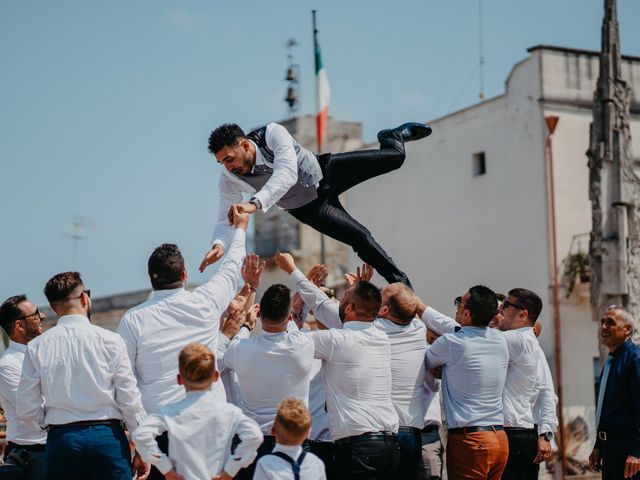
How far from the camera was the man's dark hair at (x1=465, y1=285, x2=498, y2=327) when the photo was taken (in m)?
7.50

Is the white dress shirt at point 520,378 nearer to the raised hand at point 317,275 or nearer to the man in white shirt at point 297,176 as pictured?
the man in white shirt at point 297,176

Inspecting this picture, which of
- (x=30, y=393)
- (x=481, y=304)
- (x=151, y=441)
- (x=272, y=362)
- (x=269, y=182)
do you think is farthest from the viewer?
(x=481, y=304)

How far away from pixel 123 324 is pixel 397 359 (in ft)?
6.88

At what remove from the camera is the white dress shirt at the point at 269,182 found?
7371 mm

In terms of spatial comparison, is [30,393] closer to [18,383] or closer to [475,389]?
[18,383]

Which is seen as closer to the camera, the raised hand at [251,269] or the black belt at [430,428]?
the raised hand at [251,269]

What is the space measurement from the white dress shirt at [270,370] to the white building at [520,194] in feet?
65.3

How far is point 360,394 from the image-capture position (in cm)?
691

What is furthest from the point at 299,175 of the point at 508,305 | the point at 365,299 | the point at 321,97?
the point at 321,97

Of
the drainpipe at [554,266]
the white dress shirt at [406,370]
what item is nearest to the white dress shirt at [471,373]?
the white dress shirt at [406,370]

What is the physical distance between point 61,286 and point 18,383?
3.65 feet

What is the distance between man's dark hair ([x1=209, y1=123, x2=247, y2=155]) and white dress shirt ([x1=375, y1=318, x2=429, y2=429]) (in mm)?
1692

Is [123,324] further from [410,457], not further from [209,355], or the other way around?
[410,457]

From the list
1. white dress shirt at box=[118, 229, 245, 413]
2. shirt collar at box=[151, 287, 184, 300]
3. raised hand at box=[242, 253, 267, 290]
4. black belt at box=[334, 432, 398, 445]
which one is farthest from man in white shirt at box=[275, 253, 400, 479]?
shirt collar at box=[151, 287, 184, 300]
